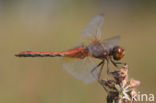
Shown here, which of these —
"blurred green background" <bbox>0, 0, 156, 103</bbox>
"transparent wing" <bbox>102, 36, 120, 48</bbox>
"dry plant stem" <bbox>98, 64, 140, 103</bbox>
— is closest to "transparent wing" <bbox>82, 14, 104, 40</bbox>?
"transparent wing" <bbox>102, 36, 120, 48</bbox>

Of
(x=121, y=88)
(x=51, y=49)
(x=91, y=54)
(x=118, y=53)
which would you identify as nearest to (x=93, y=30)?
(x=91, y=54)

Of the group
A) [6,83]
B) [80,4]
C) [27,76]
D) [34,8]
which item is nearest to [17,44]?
[27,76]

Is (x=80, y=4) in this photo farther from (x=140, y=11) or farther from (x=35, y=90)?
(x=35, y=90)

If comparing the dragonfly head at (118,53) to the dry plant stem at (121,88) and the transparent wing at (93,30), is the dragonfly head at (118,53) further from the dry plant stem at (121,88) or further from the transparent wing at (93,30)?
the dry plant stem at (121,88)

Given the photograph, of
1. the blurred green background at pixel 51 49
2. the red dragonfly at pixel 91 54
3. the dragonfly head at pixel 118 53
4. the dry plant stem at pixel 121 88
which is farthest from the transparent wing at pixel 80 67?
the blurred green background at pixel 51 49

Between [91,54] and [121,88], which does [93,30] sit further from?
[121,88]
